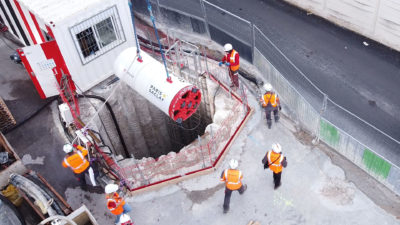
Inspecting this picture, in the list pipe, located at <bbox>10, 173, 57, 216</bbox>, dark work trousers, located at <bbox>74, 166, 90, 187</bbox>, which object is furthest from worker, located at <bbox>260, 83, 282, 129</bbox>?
pipe, located at <bbox>10, 173, 57, 216</bbox>

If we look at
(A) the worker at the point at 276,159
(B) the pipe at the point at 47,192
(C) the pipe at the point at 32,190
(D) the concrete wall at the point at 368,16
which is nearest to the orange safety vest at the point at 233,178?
(A) the worker at the point at 276,159

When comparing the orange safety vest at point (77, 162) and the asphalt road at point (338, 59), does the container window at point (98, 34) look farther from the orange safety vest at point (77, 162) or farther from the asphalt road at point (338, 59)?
the asphalt road at point (338, 59)

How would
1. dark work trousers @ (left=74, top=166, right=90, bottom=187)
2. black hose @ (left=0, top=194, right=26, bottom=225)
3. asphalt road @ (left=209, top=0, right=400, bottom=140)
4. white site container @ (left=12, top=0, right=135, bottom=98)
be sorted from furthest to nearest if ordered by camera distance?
asphalt road @ (left=209, top=0, right=400, bottom=140)
white site container @ (left=12, top=0, right=135, bottom=98)
dark work trousers @ (left=74, top=166, right=90, bottom=187)
black hose @ (left=0, top=194, right=26, bottom=225)

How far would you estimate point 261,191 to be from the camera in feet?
44.9

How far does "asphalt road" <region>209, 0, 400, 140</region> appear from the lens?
16.5m

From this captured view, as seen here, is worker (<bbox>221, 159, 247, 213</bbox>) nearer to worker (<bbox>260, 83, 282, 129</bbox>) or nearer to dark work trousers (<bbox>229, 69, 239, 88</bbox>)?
worker (<bbox>260, 83, 282, 129</bbox>)

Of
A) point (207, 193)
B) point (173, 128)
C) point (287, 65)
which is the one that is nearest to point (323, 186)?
point (207, 193)

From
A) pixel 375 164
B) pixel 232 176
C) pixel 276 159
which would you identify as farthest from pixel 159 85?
pixel 375 164

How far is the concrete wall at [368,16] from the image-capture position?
17438mm

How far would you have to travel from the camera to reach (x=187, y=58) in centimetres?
1797

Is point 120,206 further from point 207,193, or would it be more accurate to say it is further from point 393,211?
point 393,211

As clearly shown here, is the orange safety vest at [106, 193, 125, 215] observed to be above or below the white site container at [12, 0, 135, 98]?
below

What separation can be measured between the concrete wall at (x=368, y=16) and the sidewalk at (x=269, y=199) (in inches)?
267

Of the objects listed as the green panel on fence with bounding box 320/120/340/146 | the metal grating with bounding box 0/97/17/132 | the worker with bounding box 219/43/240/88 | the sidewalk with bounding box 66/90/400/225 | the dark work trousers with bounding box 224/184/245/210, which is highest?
the worker with bounding box 219/43/240/88
